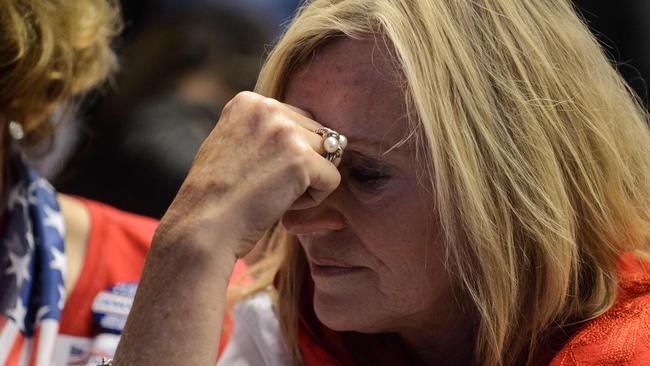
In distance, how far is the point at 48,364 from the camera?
A: 2.20 metres

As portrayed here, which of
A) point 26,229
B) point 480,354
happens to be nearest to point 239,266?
point 26,229

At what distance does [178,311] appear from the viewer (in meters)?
1.64

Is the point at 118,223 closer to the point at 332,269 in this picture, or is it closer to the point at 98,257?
the point at 98,257

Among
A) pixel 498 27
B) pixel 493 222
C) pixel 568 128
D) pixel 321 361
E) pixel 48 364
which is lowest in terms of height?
pixel 48 364

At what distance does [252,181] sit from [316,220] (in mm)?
160

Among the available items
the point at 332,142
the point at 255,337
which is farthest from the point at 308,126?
the point at 255,337

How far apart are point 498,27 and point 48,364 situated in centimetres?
118

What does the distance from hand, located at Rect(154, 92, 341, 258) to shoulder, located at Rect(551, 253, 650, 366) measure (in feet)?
1.56

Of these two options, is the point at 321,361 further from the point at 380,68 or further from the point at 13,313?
the point at 13,313

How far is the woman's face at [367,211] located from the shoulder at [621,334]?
0.82 feet

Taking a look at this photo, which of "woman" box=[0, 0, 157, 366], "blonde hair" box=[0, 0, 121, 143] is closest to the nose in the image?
"woman" box=[0, 0, 157, 366]

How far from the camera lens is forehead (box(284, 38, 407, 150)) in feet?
5.53

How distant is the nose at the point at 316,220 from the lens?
1.76m

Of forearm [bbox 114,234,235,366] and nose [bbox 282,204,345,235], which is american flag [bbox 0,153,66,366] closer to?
forearm [bbox 114,234,235,366]
